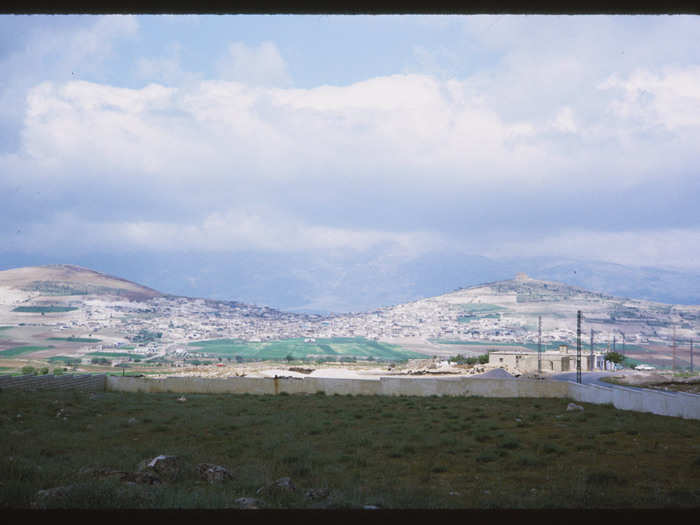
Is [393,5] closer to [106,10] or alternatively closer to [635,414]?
[106,10]

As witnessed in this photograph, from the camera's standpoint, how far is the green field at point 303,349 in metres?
90.6

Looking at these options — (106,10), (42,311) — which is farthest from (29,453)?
(42,311)

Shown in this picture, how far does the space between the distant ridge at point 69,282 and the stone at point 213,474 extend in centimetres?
7882

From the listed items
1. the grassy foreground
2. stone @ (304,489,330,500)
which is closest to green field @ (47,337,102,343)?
the grassy foreground

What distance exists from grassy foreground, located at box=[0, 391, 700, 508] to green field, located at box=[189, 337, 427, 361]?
229 ft

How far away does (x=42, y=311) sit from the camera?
245 feet

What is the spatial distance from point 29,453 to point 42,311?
73.1 meters

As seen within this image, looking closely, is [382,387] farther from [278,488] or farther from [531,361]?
[531,361]

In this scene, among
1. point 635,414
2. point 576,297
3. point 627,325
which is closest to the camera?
point 635,414

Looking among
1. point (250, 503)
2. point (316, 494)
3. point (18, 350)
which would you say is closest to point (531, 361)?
point (18, 350)

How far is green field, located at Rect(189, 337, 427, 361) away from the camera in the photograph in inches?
3568

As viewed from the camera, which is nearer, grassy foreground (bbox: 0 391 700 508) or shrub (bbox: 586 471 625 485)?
grassy foreground (bbox: 0 391 700 508)

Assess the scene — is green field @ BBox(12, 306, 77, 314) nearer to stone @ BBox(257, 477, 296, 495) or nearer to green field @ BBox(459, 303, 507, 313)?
stone @ BBox(257, 477, 296, 495)

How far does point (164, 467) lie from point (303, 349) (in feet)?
302
